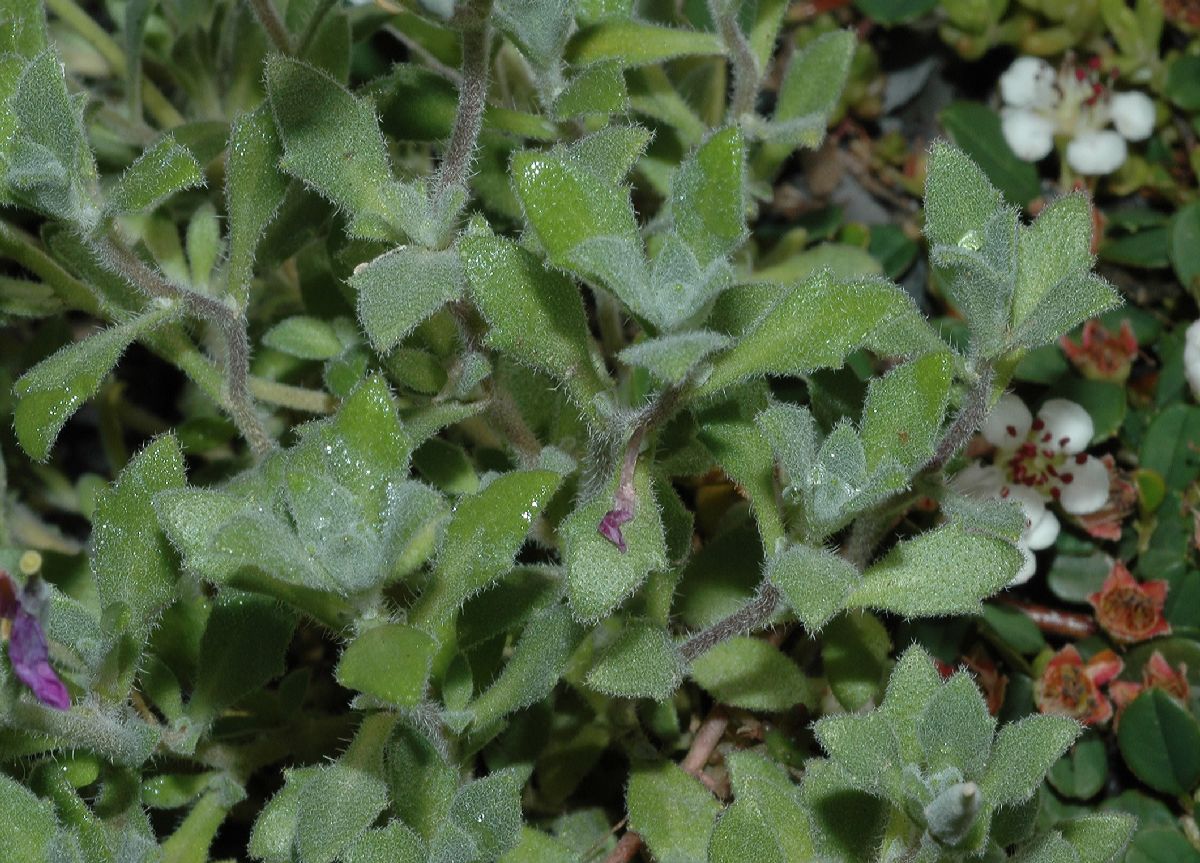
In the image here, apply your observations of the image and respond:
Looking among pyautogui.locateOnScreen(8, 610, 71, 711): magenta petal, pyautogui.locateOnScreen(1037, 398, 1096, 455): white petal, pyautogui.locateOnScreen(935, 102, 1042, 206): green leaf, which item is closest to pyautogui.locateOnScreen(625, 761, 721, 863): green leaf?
pyautogui.locateOnScreen(8, 610, 71, 711): magenta petal

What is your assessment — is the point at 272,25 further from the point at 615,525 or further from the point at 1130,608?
the point at 1130,608

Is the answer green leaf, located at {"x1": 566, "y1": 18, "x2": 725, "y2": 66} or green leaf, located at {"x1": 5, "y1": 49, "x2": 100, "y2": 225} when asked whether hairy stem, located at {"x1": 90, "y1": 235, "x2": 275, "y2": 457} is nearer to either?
green leaf, located at {"x1": 5, "y1": 49, "x2": 100, "y2": 225}

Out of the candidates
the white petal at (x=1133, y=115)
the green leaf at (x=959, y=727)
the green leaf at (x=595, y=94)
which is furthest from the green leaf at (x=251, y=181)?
the white petal at (x=1133, y=115)

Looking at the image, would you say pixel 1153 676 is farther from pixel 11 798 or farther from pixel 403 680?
pixel 11 798

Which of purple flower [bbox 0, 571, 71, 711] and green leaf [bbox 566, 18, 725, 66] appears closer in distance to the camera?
purple flower [bbox 0, 571, 71, 711]

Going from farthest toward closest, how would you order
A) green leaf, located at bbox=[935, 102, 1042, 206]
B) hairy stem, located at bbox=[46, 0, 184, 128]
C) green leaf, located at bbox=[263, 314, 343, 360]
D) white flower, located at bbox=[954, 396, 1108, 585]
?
green leaf, located at bbox=[935, 102, 1042, 206] → hairy stem, located at bbox=[46, 0, 184, 128] → white flower, located at bbox=[954, 396, 1108, 585] → green leaf, located at bbox=[263, 314, 343, 360]

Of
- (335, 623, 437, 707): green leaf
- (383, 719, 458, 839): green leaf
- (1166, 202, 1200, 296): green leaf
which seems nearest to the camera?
(335, 623, 437, 707): green leaf

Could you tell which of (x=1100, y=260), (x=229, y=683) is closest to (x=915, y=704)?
(x=229, y=683)
